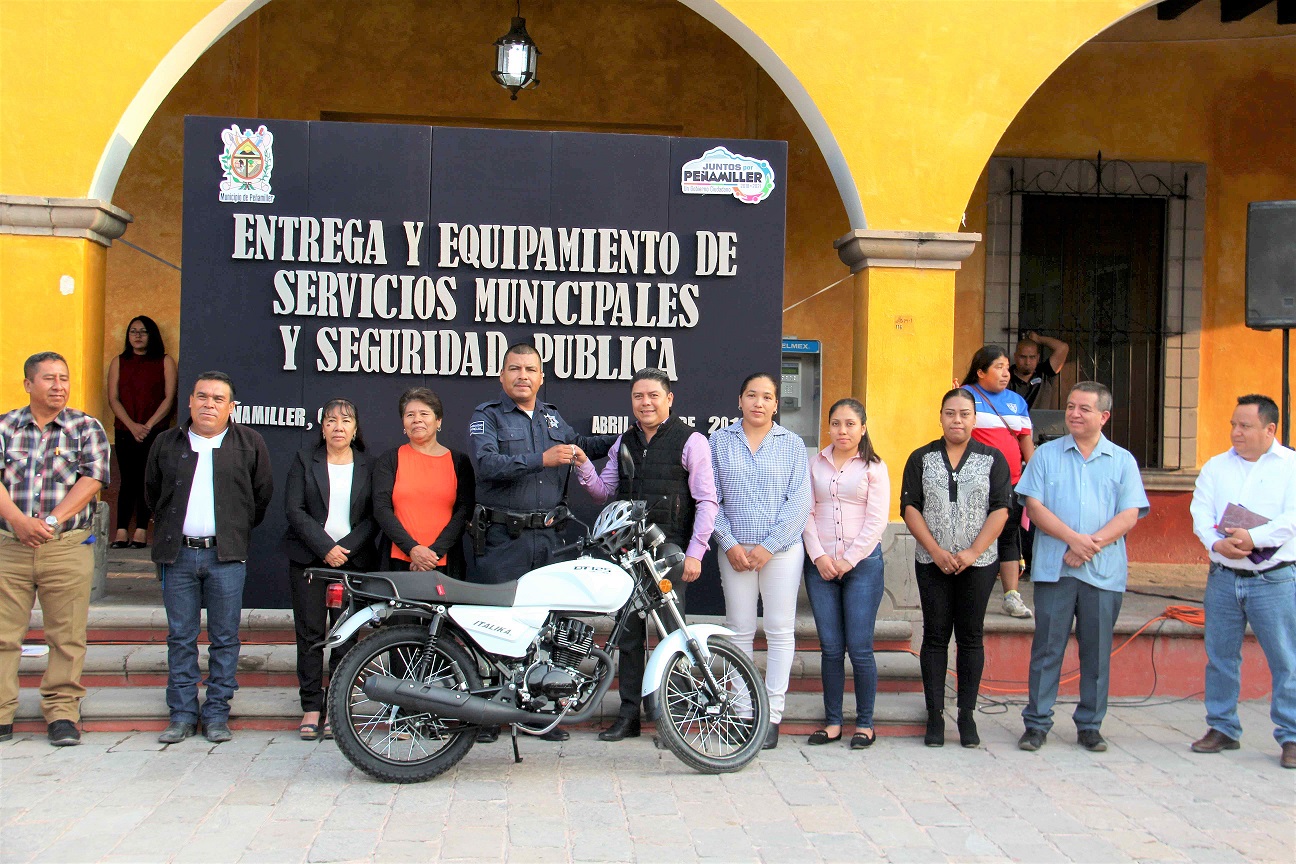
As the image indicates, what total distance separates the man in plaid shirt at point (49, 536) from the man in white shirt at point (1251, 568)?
539 cm

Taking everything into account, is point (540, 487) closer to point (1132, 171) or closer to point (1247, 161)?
point (1132, 171)

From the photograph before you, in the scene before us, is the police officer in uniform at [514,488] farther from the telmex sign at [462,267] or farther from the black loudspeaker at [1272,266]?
the black loudspeaker at [1272,266]

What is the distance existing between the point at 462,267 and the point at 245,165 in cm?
130

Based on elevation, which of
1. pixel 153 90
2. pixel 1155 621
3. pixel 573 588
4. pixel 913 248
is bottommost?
pixel 1155 621

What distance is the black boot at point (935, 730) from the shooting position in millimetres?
5391

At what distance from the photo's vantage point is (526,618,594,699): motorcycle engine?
15.6ft

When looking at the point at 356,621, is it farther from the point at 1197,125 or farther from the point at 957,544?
the point at 1197,125

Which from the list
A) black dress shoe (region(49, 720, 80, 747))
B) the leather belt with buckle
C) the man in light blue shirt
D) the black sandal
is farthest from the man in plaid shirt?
the leather belt with buckle

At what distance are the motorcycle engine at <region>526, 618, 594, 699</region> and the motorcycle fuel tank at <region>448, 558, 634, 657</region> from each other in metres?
0.09

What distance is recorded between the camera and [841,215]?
9.16 metres

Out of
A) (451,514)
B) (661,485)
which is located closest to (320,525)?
(451,514)

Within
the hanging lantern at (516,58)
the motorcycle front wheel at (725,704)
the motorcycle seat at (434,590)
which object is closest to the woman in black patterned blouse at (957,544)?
the motorcycle front wheel at (725,704)

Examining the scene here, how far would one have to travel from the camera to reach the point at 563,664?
190 inches

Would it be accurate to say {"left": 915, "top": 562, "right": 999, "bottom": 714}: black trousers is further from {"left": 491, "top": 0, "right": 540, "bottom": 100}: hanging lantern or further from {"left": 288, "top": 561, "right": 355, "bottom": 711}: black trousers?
{"left": 491, "top": 0, "right": 540, "bottom": 100}: hanging lantern
